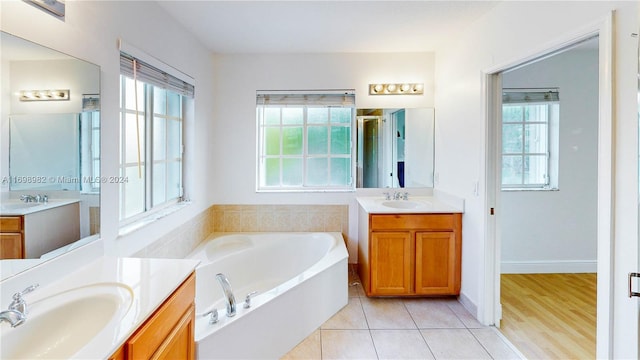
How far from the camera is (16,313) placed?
3.37ft

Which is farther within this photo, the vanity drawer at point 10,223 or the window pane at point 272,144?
the window pane at point 272,144

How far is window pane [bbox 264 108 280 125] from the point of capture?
3703mm

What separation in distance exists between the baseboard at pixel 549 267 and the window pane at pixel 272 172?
278 cm

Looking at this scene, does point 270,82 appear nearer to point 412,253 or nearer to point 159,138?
point 159,138

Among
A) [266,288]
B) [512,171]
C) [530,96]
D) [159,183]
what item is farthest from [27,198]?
→ [530,96]

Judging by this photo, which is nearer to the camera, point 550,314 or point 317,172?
point 550,314

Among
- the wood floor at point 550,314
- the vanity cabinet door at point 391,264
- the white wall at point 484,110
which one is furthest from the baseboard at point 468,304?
the vanity cabinet door at point 391,264

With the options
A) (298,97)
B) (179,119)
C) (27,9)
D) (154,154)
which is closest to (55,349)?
(27,9)

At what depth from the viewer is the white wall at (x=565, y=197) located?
3539 mm

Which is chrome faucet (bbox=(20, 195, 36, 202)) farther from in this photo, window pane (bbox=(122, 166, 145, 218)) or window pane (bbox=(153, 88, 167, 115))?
window pane (bbox=(153, 88, 167, 115))

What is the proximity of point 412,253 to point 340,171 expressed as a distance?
1289 mm

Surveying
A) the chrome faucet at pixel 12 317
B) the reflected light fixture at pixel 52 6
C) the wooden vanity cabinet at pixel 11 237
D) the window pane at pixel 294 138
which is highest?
the reflected light fixture at pixel 52 6

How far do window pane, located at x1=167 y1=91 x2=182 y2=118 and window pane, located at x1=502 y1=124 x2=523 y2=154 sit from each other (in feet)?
11.5

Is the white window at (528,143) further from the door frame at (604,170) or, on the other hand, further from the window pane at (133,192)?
the window pane at (133,192)
